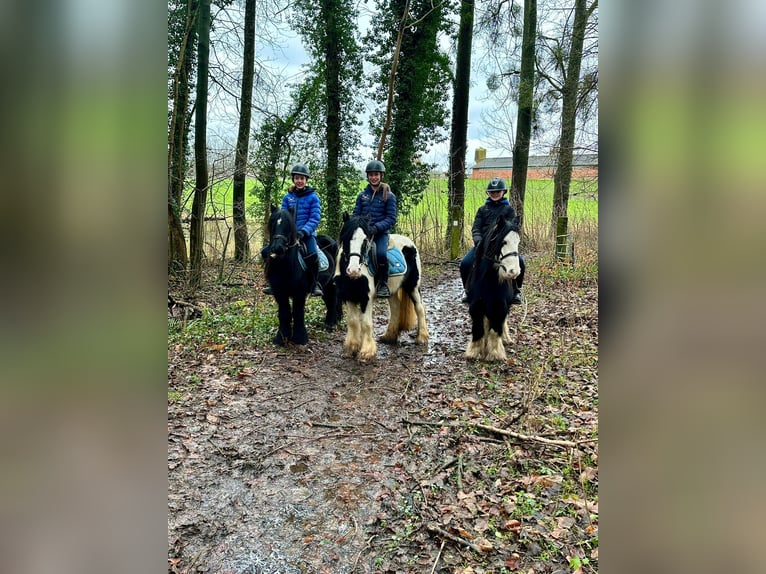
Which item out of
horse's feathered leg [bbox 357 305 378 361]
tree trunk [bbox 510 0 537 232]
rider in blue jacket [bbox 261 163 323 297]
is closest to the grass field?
tree trunk [bbox 510 0 537 232]

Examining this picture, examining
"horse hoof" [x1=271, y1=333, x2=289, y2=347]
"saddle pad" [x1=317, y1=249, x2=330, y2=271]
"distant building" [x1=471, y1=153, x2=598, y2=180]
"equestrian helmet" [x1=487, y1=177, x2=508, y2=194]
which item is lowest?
"horse hoof" [x1=271, y1=333, x2=289, y2=347]

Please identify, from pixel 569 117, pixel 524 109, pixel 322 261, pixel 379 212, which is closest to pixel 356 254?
pixel 379 212

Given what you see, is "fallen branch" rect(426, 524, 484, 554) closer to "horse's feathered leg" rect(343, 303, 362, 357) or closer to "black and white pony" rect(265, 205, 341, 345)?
"horse's feathered leg" rect(343, 303, 362, 357)

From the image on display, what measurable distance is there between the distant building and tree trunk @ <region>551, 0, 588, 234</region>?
234mm

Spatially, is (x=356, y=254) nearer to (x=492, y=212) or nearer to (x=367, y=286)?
(x=367, y=286)

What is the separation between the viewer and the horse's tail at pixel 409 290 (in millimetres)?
6410

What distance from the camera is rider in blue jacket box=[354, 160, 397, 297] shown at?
5.72 meters

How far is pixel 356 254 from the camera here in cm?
525
